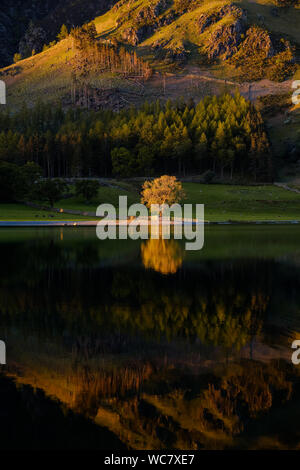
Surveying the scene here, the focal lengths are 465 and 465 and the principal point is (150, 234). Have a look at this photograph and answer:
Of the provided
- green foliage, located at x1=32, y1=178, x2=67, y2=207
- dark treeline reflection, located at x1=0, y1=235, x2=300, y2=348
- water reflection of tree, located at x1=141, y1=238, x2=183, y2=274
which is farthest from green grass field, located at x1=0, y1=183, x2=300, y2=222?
dark treeline reflection, located at x1=0, y1=235, x2=300, y2=348

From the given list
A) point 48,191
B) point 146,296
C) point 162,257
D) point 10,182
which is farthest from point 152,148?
point 146,296

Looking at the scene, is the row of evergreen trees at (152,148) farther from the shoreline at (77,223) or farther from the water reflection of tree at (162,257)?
the water reflection of tree at (162,257)

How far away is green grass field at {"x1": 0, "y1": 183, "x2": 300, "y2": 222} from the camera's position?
90188 mm

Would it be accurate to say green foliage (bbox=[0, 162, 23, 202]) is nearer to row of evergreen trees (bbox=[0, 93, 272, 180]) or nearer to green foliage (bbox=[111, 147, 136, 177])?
row of evergreen trees (bbox=[0, 93, 272, 180])

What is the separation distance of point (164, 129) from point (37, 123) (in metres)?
62.3

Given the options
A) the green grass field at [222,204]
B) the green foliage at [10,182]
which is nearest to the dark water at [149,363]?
the green grass field at [222,204]

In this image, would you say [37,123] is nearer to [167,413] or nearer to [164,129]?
[164,129]

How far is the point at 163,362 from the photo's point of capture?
1155 cm

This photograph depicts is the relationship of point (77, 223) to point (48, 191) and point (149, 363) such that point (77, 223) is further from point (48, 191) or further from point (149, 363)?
point (149, 363)

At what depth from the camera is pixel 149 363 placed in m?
11.5

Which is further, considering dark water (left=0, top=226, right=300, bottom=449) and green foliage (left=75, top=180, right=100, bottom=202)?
green foliage (left=75, top=180, right=100, bottom=202)

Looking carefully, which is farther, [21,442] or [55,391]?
[55,391]

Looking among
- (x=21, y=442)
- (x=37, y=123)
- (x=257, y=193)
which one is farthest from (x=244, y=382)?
(x=37, y=123)

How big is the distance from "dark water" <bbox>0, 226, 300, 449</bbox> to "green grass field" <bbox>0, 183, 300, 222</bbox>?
6550 cm
